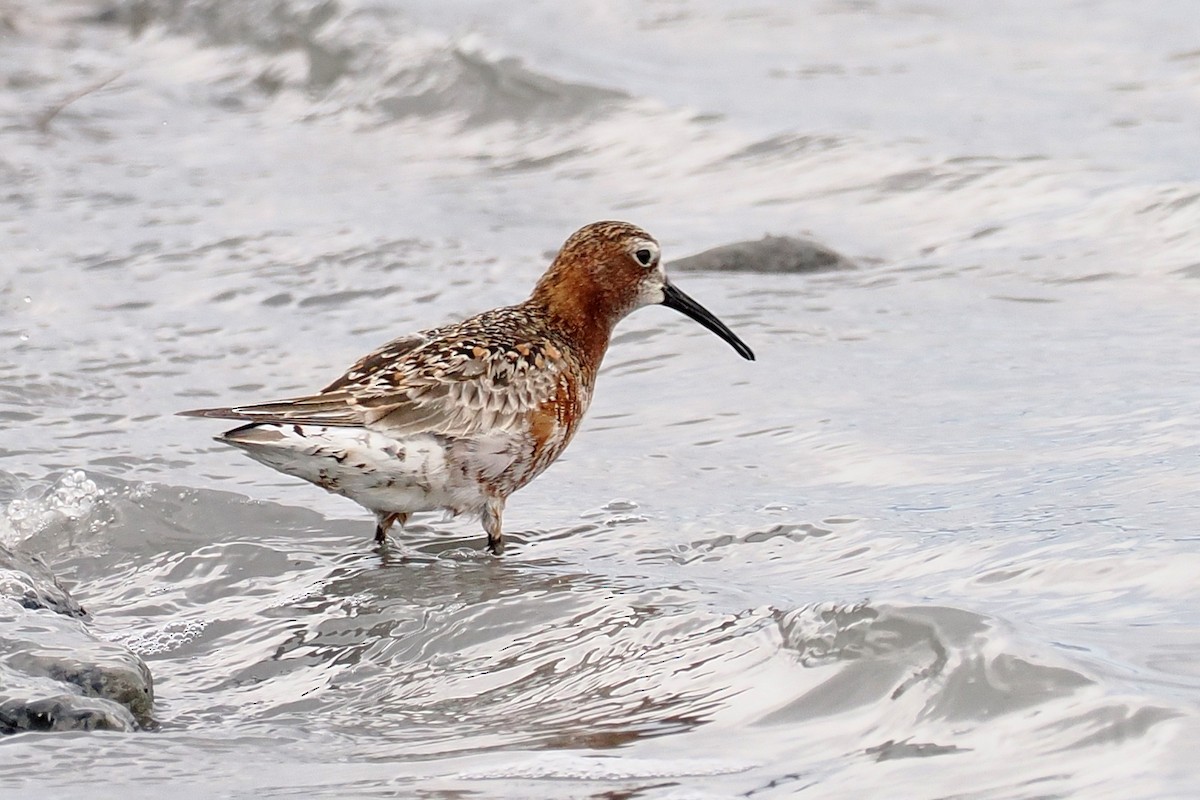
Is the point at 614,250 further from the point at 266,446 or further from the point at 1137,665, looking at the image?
the point at 1137,665

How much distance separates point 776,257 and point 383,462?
14.0 ft

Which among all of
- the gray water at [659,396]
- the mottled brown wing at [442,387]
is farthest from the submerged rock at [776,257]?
the mottled brown wing at [442,387]

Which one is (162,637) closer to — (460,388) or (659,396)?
(460,388)

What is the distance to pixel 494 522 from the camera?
6.97 meters

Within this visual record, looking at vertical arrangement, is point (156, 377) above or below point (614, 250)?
below

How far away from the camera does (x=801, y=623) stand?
550 centimetres

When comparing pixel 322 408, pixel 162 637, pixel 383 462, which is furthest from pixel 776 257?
pixel 162 637

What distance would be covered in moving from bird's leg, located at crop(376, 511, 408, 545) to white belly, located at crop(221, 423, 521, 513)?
10cm

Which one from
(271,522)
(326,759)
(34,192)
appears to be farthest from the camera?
(34,192)

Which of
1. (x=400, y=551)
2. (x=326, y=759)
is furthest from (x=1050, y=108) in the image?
(x=326, y=759)

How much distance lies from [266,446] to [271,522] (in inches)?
40.4

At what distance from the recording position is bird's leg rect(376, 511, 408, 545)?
6949 millimetres

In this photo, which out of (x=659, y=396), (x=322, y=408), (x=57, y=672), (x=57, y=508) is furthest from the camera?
(x=659, y=396)

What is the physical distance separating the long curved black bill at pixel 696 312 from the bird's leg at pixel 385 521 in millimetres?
1644
